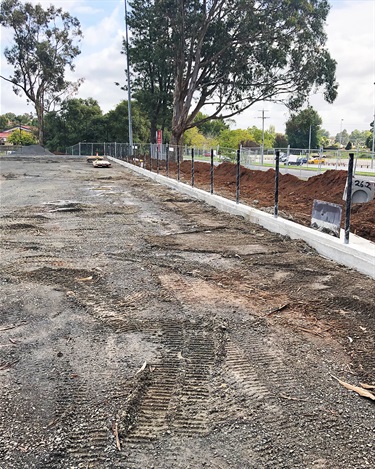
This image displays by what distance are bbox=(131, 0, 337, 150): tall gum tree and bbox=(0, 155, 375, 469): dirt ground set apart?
2963 cm

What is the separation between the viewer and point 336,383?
325 centimetres

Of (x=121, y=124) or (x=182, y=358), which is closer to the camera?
(x=182, y=358)

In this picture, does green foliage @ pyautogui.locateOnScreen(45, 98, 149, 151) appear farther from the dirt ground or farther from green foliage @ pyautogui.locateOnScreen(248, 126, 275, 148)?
green foliage @ pyautogui.locateOnScreen(248, 126, 275, 148)

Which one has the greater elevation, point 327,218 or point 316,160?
point 316,160

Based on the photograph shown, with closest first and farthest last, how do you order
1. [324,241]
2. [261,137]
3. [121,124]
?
[324,241]
[121,124]
[261,137]

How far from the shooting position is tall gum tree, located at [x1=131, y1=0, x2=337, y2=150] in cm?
3259

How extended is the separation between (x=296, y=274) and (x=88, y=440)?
13.0 feet

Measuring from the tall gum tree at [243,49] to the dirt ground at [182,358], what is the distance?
29632 millimetres

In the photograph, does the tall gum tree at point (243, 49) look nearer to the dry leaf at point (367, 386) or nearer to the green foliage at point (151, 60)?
the green foliage at point (151, 60)

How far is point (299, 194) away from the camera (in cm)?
1417

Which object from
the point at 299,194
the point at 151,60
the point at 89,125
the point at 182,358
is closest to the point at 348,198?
the point at 182,358

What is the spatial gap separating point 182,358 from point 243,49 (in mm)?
34783

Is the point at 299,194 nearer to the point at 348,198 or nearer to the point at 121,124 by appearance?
the point at 348,198

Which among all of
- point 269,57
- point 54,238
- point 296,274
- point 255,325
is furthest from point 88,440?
point 269,57
